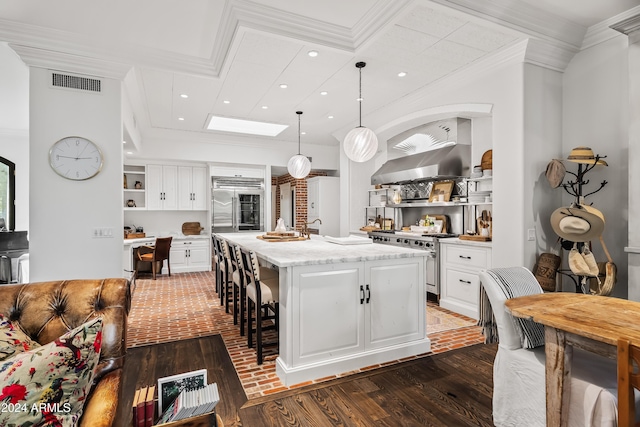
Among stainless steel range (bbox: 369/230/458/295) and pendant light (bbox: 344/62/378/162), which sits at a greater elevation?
pendant light (bbox: 344/62/378/162)

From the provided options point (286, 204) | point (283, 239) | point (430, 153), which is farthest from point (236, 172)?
point (430, 153)

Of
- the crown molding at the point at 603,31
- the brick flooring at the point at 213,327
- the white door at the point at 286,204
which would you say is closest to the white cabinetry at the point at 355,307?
the brick flooring at the point at 213,327

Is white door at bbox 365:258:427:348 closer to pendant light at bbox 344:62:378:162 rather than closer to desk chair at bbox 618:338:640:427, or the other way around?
pendant light at bbox 344:62:378:162

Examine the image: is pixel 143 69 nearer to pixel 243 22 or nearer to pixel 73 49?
pixel 73 49

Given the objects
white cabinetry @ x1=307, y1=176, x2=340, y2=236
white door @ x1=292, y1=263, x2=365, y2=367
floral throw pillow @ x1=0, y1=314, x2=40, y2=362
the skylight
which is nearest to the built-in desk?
the skylight

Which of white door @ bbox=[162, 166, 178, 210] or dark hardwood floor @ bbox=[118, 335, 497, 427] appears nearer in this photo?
dark hardwood floor @ bbox=[118, 335, 497, 427]

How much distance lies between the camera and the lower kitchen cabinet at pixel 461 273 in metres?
3.84

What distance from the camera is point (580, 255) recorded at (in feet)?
9.86

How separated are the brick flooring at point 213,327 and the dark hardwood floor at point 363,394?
12 cm

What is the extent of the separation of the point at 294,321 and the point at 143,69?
3245 mm

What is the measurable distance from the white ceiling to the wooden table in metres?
2.35

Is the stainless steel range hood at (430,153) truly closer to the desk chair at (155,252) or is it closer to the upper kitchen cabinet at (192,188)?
the upper kitchen cabinet at (192,188)

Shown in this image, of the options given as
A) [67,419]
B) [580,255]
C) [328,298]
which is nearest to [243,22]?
[328,298]

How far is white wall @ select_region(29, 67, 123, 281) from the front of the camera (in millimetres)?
3240
